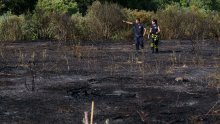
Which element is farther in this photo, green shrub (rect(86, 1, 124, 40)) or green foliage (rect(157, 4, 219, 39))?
green foliage (rect(157, 4, 219, 39))

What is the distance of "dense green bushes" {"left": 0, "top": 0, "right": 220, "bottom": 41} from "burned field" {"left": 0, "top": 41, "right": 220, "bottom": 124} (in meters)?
13.6

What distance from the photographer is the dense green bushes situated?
3903 cm

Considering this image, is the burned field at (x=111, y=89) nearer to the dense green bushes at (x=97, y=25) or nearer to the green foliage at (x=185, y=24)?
the dense green bushes at (x=97, y=25)

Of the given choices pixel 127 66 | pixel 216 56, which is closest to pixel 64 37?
pixel 216 56

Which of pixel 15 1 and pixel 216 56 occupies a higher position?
pixel 15 1

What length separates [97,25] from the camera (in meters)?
40.0

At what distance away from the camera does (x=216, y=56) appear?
26.5 meters

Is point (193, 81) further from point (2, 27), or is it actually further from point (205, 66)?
point (2, 27)

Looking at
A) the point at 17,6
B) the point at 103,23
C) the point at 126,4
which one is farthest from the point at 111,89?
the point at 126,4

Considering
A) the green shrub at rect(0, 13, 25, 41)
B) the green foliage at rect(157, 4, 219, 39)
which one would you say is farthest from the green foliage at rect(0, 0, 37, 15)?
the green foliage at rect(157, 4, 219, 39)

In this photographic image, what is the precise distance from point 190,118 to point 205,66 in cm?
1008

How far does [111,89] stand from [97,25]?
24.6 m

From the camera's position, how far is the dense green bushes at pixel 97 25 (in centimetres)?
3903

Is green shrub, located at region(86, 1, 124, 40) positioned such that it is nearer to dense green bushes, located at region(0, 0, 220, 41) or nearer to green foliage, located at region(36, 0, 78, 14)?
dense green bushes, located at region(0, 0, 220, 41)
